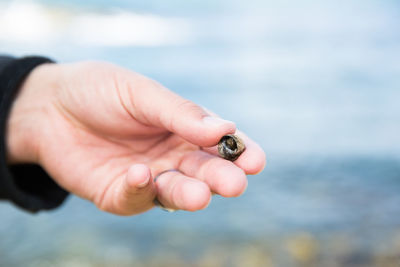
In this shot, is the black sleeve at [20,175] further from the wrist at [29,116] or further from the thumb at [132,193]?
the thumb at [132,193]

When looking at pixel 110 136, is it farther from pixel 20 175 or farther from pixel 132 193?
pixel 20 175

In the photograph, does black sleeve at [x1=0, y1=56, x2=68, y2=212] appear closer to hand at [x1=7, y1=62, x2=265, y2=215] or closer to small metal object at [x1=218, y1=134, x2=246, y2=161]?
hand at [x1=7, y1=62, x2=265, y2=215]

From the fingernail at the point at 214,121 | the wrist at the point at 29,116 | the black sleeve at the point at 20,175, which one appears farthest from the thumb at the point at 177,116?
the black sleeve at the point at 20,175

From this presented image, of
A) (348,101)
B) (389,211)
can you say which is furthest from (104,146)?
(348,101)

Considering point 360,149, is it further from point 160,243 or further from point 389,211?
point 160,243

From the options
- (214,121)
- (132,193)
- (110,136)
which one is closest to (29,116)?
(110,136)
